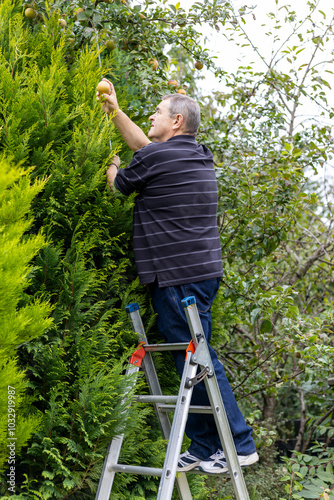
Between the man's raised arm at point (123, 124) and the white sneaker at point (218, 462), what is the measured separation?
1.52 meters

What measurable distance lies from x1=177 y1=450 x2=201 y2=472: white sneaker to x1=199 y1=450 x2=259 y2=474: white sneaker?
4 cm

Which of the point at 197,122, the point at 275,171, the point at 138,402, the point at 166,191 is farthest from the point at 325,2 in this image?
the point at 138,402

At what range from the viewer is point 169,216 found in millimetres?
2221

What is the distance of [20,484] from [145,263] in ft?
3.37

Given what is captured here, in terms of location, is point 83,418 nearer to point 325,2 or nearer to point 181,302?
point 181,302

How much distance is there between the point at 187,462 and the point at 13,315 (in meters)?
1.16

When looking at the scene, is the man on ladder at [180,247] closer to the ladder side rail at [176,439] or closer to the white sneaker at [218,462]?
the white sneaker at [218,462]

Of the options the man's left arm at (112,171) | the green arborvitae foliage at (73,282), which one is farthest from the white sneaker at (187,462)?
the man's left arm at (112,171)

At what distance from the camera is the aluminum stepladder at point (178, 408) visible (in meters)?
1.90

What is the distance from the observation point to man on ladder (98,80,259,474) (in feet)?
7.18

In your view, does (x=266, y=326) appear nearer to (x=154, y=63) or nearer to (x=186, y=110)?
(x=186, y=110)

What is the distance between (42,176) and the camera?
6.86 ft

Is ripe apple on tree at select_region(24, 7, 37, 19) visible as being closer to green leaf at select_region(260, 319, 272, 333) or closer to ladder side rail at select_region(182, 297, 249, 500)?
ladder side rail at select_region(182, 297, 249, 500)

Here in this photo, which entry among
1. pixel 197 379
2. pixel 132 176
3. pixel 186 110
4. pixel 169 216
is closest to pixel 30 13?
pixel 186 110
